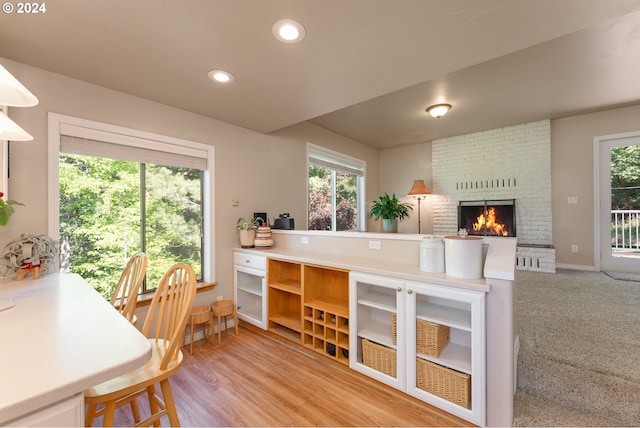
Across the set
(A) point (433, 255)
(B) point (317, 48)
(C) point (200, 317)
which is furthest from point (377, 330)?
(B) point (317, 48)

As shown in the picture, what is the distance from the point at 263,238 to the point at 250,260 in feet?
0.90

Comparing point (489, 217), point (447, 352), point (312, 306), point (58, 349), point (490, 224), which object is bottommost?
point (447, 352)

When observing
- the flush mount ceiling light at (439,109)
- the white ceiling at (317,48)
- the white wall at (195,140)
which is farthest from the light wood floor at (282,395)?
the flush mount ceiling light at (439,109)

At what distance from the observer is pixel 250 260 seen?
2828 mm

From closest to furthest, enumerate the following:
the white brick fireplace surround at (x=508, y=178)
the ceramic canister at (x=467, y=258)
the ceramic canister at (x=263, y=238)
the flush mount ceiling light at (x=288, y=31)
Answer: the flush mount ceiling light at (x=288, y=31) → the ceramic canister at (x=467, y=258) → the ceramic canister at (x=263, y=238) → the white brick fireplace surround at (x=508, y=178)

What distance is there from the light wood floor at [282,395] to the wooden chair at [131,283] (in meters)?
0.65

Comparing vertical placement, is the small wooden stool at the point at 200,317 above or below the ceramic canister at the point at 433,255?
below

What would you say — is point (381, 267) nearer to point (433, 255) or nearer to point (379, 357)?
point (433, 255)

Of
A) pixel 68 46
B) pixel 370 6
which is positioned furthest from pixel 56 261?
pixel 370 6

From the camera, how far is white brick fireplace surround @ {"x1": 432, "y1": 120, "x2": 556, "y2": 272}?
13.9 ft

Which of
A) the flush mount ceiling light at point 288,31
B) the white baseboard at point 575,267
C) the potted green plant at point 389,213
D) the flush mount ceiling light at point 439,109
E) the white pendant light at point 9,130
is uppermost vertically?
the flush mount ceiling light at point 439,109

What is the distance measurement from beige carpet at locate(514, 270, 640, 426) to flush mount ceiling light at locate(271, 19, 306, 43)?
2.22m

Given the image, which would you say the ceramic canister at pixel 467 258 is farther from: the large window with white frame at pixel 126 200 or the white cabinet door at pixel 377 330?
the large window with white frame at pixel 126 200

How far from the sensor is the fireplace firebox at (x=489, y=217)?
14.9ft
